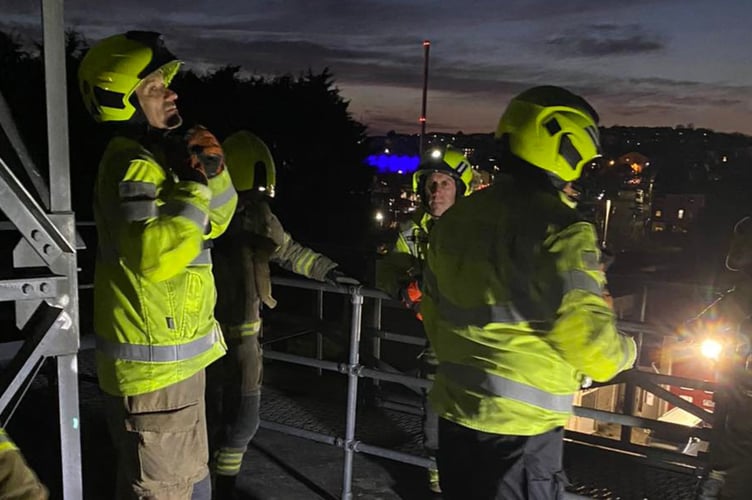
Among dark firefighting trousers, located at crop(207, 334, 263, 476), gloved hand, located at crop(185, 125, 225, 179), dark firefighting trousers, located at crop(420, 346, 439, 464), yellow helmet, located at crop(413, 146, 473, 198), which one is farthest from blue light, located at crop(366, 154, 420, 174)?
gloved hand, located at crop(185, 125, 225, 179)

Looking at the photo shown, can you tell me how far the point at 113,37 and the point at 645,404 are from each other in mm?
12783

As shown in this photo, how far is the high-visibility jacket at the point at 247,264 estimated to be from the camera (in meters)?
3.85

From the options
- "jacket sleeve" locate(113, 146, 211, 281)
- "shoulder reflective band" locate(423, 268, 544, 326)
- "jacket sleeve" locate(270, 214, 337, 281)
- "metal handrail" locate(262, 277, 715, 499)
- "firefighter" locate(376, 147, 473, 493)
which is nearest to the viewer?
"shoulder reflective band" locate(423, 268, 544, 326)

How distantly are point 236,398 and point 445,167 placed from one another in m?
1.89

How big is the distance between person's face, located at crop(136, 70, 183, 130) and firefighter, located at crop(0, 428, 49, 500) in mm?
1528

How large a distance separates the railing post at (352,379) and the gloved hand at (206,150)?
1332 millimetres

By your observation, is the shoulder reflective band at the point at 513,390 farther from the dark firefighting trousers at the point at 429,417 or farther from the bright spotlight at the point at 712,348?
the dark firefighting trousers at the point at 429,417

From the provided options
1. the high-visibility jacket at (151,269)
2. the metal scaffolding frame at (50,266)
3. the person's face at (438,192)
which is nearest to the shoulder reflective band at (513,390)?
the high-visibility jacket at (151,269)

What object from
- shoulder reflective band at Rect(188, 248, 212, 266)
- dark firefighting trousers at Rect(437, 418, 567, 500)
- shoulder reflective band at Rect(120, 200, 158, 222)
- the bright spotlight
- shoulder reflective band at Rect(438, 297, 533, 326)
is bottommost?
dark firefighting trousers at Rect(437, 418, 567, 500)

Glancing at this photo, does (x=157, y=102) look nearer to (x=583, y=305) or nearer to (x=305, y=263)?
(x=305, y=263)

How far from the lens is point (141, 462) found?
8.73 ft

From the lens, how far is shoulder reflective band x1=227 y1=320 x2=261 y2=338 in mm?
3828

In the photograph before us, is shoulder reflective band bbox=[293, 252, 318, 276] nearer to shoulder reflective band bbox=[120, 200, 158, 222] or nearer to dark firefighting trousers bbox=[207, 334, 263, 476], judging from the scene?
dark firefighting trousers bbox=[207, 334, 263, 476]

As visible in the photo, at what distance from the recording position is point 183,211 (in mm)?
2465
